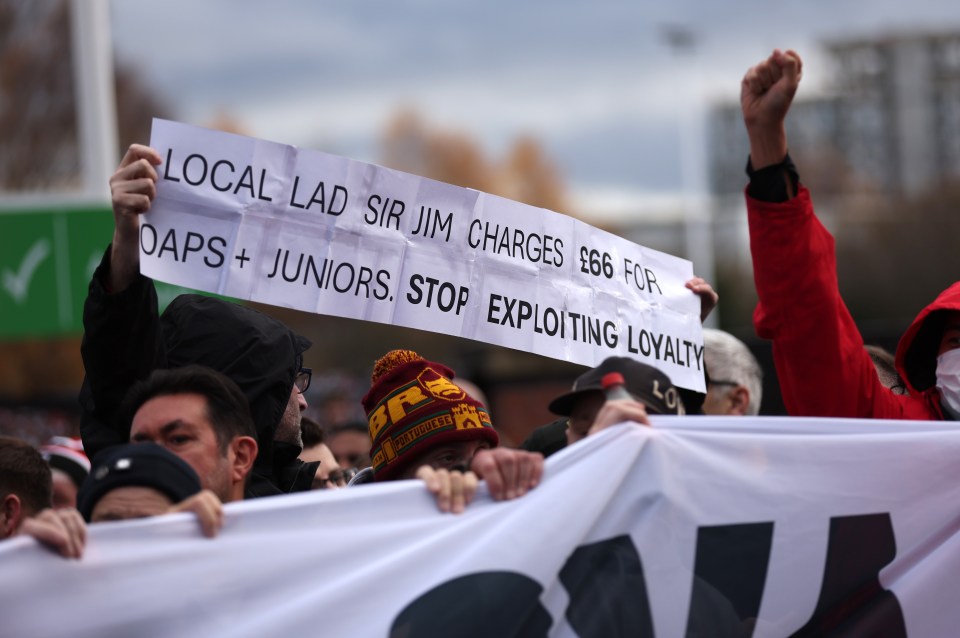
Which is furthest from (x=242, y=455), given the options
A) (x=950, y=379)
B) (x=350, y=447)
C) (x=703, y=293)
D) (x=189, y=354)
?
(x=350, y=447)

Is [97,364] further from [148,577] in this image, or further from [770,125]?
[770,125]

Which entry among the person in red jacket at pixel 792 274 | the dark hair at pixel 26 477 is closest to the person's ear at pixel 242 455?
the dark hair at pixel 26 477

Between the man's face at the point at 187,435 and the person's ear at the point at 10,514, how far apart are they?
920 mm

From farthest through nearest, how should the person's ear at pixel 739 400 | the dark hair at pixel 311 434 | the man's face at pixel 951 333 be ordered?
the dark hair at pixel 311 434
the person's ear at pixel 739 400
the man's face at pixel 951 333

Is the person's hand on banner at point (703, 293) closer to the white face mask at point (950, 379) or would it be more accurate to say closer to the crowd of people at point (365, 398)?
the crowd of people at point (365, 398)

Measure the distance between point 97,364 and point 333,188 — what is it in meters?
0.71

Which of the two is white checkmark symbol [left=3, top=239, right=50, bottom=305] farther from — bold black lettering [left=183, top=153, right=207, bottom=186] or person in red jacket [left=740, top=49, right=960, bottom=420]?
person in red jacket [left=740, top=49, right=960, bottom=420]

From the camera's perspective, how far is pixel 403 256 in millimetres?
3344

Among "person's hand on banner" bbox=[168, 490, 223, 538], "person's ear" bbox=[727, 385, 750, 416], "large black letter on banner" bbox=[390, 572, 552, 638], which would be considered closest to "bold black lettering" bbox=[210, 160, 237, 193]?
"person's hand on banner" bbox=[168, 490, 223, 538]

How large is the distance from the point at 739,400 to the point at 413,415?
1.59 m

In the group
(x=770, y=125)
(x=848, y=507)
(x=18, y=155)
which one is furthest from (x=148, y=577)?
(x=18, y=155)

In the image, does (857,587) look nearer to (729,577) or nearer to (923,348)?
(729,577)

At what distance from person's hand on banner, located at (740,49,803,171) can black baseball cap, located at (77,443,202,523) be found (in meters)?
1.53

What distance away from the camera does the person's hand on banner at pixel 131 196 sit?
9.96ft
